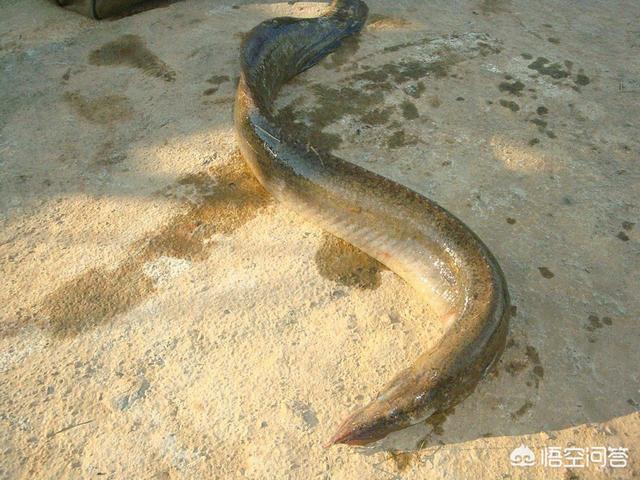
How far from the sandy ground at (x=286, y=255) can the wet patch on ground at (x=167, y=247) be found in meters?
0.01

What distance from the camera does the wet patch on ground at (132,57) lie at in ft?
14.0

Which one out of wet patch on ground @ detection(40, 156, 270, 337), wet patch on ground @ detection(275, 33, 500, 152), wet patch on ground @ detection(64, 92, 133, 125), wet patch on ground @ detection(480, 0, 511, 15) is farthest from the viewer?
wet patch on ground @ detection(480, 0, 511, 15)

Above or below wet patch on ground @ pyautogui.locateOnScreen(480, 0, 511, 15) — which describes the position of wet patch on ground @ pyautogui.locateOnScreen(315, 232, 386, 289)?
below

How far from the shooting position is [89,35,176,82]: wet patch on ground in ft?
14.0

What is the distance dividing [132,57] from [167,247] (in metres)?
2.09

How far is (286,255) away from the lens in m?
3.03

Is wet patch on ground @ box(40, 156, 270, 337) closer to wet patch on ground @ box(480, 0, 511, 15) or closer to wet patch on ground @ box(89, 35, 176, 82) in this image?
wet patch on ground @ box(89, 35, 176, 82)

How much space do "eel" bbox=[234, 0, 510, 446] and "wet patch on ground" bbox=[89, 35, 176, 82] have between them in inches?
30.6

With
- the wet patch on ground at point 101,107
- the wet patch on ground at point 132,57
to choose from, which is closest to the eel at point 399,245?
the wet patch on ground at point 132,57

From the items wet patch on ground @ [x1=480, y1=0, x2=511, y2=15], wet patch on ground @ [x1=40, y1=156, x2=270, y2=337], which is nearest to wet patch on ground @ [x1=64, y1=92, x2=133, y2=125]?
wet patch on ground @ [x1=40, y1=156, x2=270, y2=337]

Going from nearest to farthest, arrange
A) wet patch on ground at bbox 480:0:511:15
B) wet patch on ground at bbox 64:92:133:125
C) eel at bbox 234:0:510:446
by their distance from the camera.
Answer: eel at bbox 234:0:510:446, wet patch on ground at bbox 64:92:133:125, wet patch on ground at bbox 480:0:511:15

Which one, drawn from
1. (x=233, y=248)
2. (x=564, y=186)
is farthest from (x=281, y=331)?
(x=564, y=186)

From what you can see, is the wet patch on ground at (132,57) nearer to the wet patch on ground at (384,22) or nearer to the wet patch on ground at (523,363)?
the wet patch on ground at (384,22)

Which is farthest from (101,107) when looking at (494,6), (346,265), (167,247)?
(494,6)
